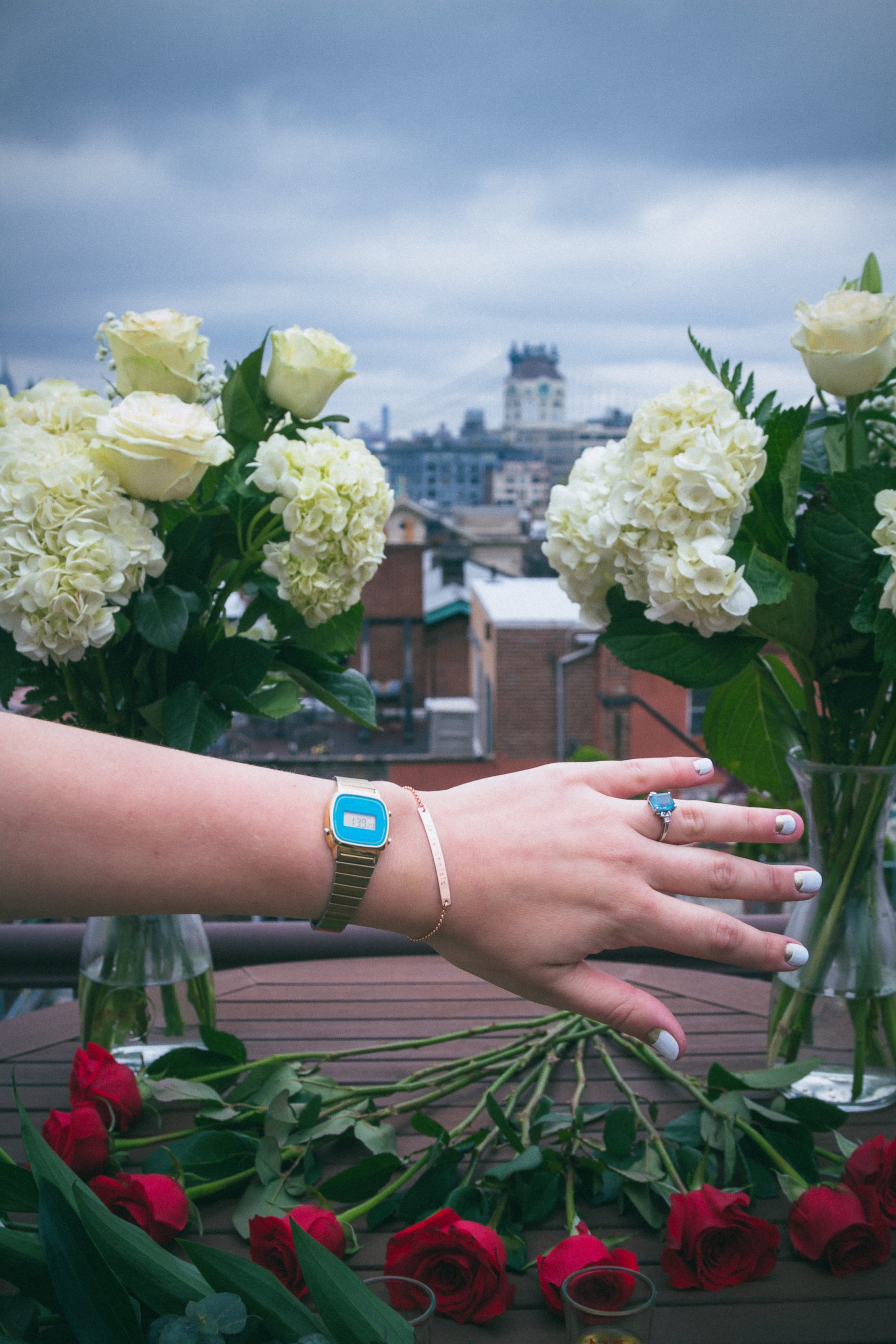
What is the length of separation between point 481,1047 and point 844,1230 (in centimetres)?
44

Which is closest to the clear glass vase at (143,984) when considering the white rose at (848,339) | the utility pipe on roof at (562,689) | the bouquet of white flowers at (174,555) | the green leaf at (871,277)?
the bouquet of white flowers at (174,555)

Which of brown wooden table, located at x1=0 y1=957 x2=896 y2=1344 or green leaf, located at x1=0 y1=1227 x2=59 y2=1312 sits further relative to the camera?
brown wooden table, located at x1=0 y1=957 x2=896 y2=1344

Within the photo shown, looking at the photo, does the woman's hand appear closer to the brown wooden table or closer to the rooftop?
the brown wooden table

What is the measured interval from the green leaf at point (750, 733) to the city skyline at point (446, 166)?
52.2 metres

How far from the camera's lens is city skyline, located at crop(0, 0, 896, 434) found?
6419 cm

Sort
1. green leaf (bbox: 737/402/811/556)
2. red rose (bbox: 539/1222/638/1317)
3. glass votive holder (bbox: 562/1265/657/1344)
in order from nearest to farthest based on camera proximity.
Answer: glass votive holder (bbox: 562/1265/657/1344) < red rose (bbox: 539/1222/638/1317) < green leaf (bbox: 737/402/811/556)

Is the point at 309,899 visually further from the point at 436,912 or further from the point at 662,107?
the point at 662,107

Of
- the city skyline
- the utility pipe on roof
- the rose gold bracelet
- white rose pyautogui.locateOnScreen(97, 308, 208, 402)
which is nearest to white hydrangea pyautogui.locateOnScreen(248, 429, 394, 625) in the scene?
white rose pyautogui.locateOnScreen(97, 308, 208, 402)

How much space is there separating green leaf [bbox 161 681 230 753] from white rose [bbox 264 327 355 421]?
0.98 feet

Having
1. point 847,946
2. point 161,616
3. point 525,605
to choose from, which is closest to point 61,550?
point 161,616

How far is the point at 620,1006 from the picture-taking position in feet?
2.08

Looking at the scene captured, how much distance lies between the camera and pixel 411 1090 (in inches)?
38.8

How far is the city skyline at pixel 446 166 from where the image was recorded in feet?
211

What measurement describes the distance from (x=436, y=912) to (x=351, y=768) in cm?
1265
